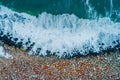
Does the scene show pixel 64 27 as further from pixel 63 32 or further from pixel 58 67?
pixel 58 67

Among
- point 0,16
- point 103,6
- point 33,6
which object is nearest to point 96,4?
point 103,6

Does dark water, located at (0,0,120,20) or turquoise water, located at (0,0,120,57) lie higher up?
dark water, located at (0,0,120,20)

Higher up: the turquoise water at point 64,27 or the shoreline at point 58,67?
the turquoise water at point 64,27

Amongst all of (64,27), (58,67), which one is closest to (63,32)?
(64,27)

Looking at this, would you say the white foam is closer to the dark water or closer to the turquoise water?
the turquoise water

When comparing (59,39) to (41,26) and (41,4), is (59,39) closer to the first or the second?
(41,26)

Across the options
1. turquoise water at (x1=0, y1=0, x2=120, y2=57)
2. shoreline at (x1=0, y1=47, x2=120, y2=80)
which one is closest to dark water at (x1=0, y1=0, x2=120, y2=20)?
turquoise water at (x1=0, y1=0, x2=120, y2=57)

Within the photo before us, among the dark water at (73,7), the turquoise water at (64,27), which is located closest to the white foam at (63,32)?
the turquoise water at (64,27)

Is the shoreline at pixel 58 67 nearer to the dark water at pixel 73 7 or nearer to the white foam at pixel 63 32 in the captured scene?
the white foam at pixel 63 32
